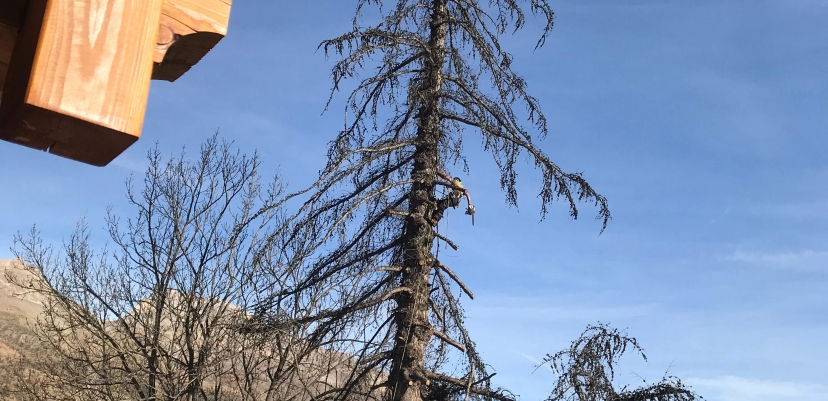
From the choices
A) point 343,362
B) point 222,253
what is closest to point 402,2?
point 343,362

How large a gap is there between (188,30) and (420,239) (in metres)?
6.60

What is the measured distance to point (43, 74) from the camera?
119 cm

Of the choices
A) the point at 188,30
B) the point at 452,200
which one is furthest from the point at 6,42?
the point at 452,200

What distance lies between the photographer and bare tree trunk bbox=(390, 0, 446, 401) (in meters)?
7.59

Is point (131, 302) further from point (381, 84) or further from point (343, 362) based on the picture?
point (381, 84)

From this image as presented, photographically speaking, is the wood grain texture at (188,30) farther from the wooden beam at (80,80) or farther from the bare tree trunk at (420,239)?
the bare tree trunk at (420,239)

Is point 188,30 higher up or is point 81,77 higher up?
point 188,30

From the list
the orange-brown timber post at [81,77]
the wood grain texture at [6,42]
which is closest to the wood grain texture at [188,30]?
the orange-brown timber post at [81,77]

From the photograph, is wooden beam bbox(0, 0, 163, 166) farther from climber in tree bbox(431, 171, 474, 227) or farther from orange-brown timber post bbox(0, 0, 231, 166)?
climber in tree bbox(431, 171, 474, 227)

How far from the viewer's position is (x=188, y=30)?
153cm

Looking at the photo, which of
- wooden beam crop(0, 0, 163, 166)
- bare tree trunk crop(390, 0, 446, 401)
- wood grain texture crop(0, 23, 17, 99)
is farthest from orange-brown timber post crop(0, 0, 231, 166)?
bare tree trunk crop(390, 0, 446, 401)

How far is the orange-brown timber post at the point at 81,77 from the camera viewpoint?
46.8 inches

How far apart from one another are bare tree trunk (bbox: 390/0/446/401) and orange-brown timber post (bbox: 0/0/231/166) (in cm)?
639

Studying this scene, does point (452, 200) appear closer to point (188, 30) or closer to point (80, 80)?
point (188, 30)
